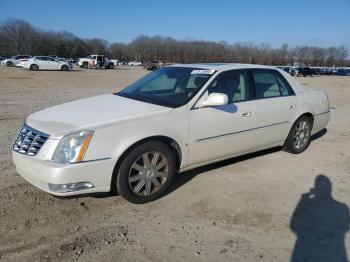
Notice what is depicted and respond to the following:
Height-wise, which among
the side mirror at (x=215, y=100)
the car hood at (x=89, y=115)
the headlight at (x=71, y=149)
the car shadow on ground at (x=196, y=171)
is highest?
the side mirror at (x=215, y=100)

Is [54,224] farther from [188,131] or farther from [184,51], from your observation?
[184,51]

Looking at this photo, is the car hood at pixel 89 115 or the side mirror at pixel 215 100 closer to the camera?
the car hood at pixel 89 115

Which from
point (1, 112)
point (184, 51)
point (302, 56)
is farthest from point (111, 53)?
point (1, 112)

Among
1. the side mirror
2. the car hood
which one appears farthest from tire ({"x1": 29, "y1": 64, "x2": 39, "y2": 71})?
the side mirror

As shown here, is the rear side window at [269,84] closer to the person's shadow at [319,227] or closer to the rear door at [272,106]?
the rear door at [272,106]

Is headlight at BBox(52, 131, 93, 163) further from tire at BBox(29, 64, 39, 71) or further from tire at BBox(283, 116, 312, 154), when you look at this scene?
tire at BBox(29, 64, 39, 71)

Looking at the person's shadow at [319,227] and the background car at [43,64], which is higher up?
the background car at [43,64]

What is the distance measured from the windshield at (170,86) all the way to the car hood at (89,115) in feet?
0.80

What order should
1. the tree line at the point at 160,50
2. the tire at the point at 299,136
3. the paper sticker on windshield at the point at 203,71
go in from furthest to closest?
the tree line at the point at 160,50, the tire at the point at 299,136, the paper sticker on windshield at the point at 203,71

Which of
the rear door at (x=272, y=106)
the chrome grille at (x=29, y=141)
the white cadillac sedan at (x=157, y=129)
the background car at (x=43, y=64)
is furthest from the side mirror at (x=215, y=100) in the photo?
the background car at (x=43, y=64)

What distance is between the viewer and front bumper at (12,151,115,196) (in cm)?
327

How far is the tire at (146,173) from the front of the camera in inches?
142

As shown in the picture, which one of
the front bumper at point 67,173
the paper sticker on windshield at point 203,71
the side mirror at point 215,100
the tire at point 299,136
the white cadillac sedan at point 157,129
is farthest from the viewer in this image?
the tire at point 299,136

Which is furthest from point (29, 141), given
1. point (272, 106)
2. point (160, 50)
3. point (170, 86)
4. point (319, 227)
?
point (160, 50)
